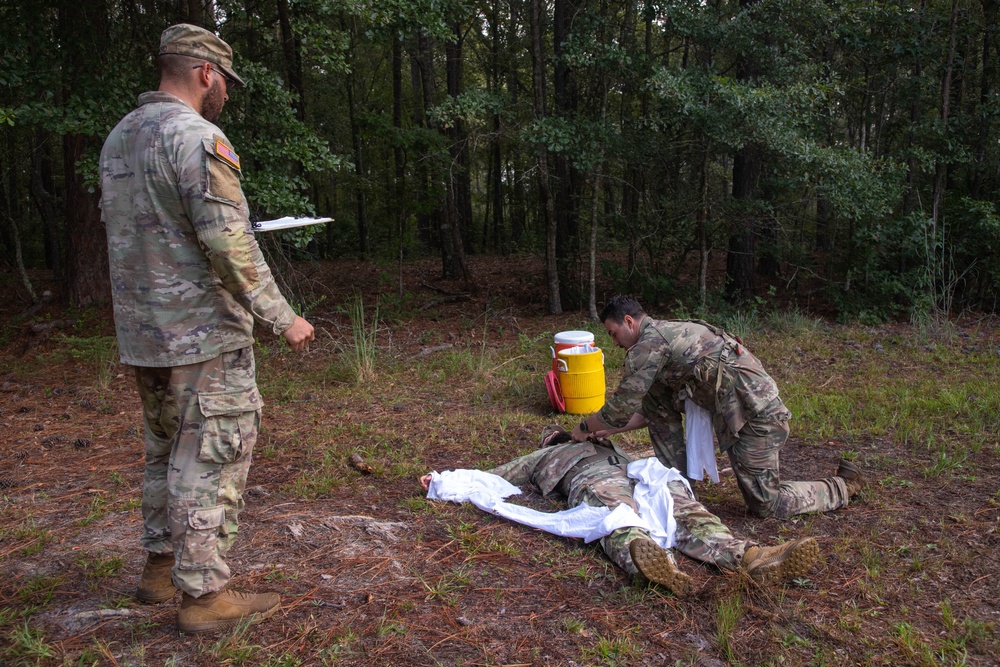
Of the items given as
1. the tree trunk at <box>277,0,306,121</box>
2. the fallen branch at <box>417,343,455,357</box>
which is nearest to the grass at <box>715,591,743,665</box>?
the fallen branch at <box>417,343,455,357</box>

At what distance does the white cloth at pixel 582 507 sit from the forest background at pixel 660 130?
12.6ft

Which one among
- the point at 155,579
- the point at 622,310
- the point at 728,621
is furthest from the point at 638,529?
the point at 155,579

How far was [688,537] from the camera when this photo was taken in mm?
3352

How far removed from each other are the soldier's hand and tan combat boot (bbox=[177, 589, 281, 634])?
101 cm

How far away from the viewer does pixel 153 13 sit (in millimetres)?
7762

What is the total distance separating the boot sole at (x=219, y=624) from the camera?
2541 mm

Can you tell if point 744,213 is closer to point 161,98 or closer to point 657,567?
point 657,567

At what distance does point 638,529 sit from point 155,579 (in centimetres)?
211

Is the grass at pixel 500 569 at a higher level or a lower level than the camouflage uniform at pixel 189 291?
lower

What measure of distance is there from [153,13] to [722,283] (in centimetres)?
856

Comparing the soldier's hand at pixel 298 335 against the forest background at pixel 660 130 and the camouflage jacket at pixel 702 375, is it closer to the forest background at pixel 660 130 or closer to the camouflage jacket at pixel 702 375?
the camouflage jacket at pixel 702 375

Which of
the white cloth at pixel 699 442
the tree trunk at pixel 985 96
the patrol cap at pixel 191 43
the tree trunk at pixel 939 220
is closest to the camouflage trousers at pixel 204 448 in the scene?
the patrol cap at pixel 191 43

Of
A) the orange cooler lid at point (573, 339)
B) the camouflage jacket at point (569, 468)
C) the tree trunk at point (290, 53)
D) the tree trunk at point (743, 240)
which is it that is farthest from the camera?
the tree trunk at point (743, 240)

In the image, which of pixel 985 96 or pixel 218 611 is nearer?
pixel 218 611
